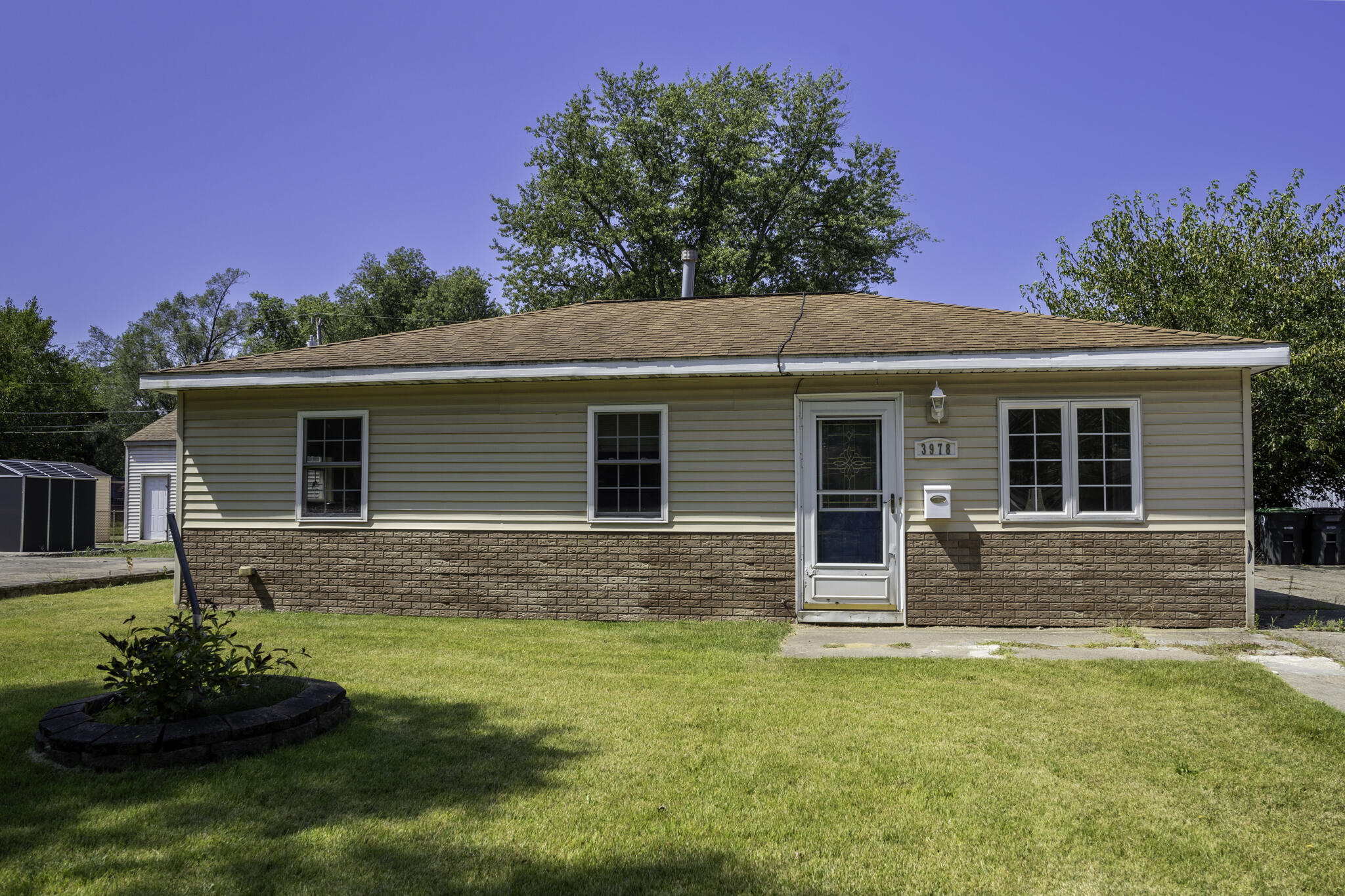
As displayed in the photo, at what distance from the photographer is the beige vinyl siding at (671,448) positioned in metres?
9.04

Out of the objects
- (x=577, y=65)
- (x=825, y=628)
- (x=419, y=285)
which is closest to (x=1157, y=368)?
(x=825, y=628)

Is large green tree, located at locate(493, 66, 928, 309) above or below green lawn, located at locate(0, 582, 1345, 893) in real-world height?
above

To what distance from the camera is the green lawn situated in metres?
3.37

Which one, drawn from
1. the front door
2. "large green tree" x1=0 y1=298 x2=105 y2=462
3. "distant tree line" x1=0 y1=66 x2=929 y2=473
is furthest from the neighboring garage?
"large green tree" x1=0 y1=298 x2=105 y2=462

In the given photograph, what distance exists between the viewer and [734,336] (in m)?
10.4

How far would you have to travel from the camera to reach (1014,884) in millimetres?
3291

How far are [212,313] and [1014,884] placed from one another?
203 ft

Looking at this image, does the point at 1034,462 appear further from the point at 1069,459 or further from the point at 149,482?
the point at 149,482

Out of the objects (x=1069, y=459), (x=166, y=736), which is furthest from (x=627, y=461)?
(x=166, y=736)

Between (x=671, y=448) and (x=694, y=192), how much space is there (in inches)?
863

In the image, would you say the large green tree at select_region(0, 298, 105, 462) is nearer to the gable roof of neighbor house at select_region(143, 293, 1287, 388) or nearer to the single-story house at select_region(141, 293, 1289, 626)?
the single-story house at select_region(141, 293, 1289, 626)

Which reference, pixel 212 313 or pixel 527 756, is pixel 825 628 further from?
Result: pixel 212 313

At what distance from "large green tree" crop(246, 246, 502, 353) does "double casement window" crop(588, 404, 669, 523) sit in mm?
33961

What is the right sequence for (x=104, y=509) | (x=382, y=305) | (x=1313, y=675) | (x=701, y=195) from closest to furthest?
(x=1313, y=675) < (x=701, y=195) < (x=104, y=509) < (x=382, y=305)
